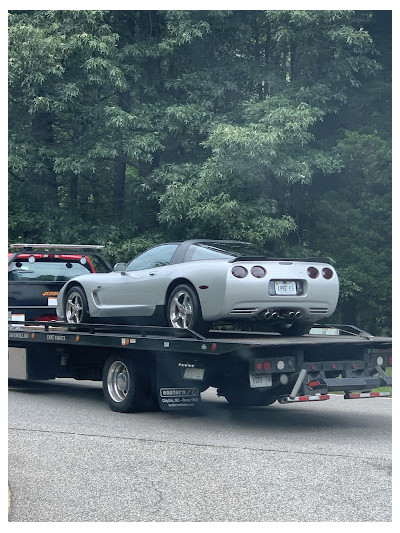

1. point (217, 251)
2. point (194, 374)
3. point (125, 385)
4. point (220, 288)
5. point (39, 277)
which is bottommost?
point (125, 385)

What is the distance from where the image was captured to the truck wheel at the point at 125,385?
11.4m

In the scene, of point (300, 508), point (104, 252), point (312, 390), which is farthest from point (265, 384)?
point (104, 252)

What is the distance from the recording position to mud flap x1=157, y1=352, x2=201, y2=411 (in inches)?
439

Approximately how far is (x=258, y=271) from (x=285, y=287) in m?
0.38

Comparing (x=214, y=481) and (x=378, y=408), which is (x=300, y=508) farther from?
(x=378, y=408)

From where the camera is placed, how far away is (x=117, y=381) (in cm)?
1190

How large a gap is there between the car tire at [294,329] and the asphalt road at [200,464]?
1.07 m

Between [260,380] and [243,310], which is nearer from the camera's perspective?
[260,380]

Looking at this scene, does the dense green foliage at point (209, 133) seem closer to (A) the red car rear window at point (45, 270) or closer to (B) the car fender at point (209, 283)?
(A) the red car rear window at point (45, 270)

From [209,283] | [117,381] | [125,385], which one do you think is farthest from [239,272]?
[117,381]

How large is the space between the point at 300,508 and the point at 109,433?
3824 mm

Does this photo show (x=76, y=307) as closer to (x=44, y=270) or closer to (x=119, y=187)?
(x=44, y=270)

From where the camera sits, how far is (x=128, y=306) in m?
11.9
